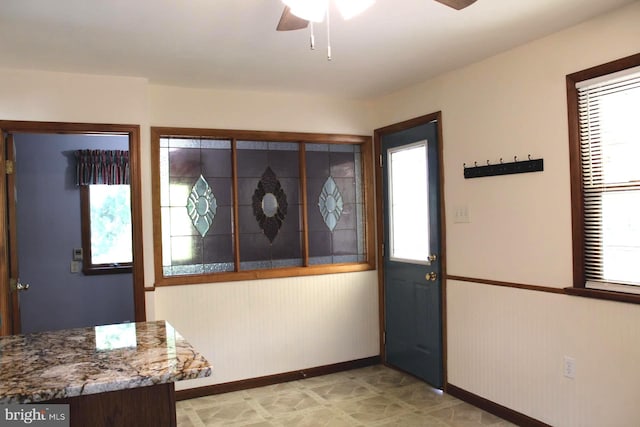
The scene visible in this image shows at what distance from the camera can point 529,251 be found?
3.09 m

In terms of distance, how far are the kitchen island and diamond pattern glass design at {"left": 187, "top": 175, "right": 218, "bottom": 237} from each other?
2058 mm

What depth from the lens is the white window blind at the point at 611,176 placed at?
8.38 ft

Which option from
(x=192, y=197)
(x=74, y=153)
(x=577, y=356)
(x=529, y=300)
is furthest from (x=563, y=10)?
(x=74, y=153)

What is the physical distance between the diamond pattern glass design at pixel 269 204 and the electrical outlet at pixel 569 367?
2430 mm

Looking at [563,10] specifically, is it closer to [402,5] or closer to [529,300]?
[402,5]

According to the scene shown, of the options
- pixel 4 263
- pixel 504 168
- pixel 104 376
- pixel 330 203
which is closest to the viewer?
pixel 104 376

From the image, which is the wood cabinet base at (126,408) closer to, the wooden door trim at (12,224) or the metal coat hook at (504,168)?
the wooden door trim at (12,224)

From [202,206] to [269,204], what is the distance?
1.91ft

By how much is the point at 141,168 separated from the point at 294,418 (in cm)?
213

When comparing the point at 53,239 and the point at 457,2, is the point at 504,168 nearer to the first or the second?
the point at 457,2

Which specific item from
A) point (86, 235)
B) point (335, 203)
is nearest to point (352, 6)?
point (335, 203)

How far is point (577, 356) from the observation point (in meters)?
2.82

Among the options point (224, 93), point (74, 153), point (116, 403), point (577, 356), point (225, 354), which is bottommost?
point (225, 354)

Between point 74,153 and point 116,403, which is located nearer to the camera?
point 116,403
